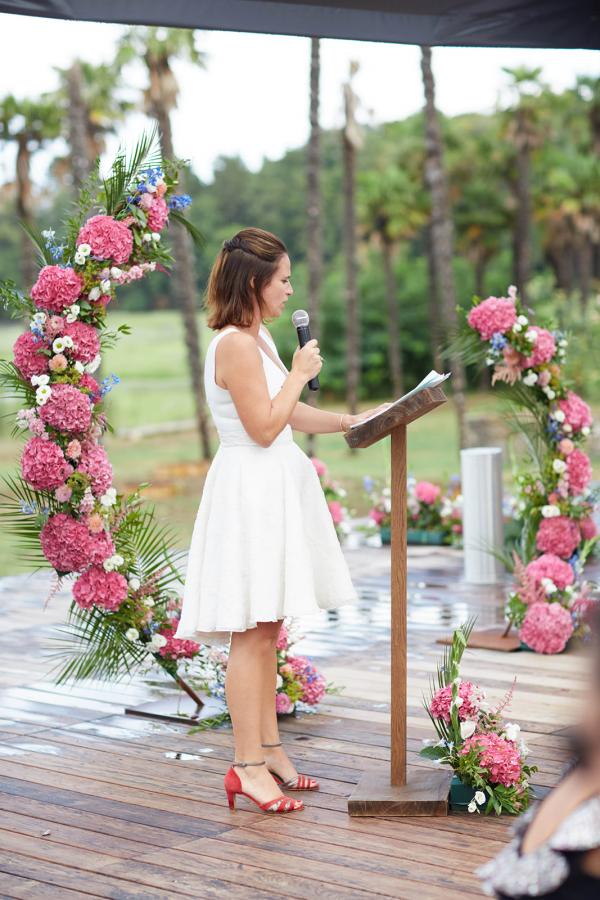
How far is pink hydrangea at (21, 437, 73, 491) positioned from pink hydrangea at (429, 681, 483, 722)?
158 cm

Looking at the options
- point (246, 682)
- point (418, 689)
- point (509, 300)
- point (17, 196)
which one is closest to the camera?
point (246, 682)

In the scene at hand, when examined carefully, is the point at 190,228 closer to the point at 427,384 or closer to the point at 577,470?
the point at 427,384

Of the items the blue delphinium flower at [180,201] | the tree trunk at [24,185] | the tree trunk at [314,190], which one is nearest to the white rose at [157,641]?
the blue delphinium flower at [180,201]

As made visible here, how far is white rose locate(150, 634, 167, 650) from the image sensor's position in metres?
4.78

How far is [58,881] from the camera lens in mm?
3314

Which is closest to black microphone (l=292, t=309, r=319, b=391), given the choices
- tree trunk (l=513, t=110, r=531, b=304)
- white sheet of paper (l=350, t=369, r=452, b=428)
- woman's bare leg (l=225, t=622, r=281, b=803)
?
white sheet of paper (l=350, t=369, r=452, b=428)

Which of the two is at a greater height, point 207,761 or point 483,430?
point 483,430

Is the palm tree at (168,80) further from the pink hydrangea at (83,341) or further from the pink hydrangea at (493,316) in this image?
the pink hydrangea at (83,341)

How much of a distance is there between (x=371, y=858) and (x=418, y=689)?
1.95 meters

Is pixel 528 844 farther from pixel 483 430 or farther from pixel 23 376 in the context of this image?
pixel 483 430

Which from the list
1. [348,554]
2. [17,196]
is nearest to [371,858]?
[348,554]

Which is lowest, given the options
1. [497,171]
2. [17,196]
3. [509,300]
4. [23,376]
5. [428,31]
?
[23,376]

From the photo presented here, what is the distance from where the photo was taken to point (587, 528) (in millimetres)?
6598

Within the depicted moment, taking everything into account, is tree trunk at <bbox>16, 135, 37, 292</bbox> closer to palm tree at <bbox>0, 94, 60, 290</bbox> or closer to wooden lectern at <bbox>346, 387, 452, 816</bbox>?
palm tree at <bbox>0, 94, 60, 290</bbox>
